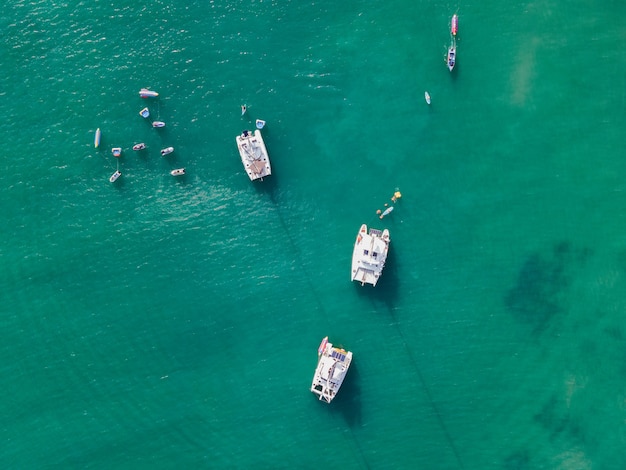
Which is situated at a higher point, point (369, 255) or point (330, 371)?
point (369, 255)

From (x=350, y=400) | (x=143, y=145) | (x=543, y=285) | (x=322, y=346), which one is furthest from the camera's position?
(x=350, y=400)

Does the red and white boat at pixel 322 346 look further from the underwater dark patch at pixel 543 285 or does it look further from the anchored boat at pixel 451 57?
the anchored boat at pixel 451 57

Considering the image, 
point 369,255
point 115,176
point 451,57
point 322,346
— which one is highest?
point 451,57

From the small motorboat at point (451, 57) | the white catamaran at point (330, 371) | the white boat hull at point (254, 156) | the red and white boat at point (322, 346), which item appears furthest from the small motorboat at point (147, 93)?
the white catamaran at point (330, 371)

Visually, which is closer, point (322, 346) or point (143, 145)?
point (322, 346)

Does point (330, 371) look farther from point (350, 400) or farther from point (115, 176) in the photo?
point (115, 176)

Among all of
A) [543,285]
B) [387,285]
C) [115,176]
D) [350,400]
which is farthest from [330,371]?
[115,176]

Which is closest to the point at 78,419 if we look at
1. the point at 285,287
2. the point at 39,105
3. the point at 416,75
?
the point at 285,287
